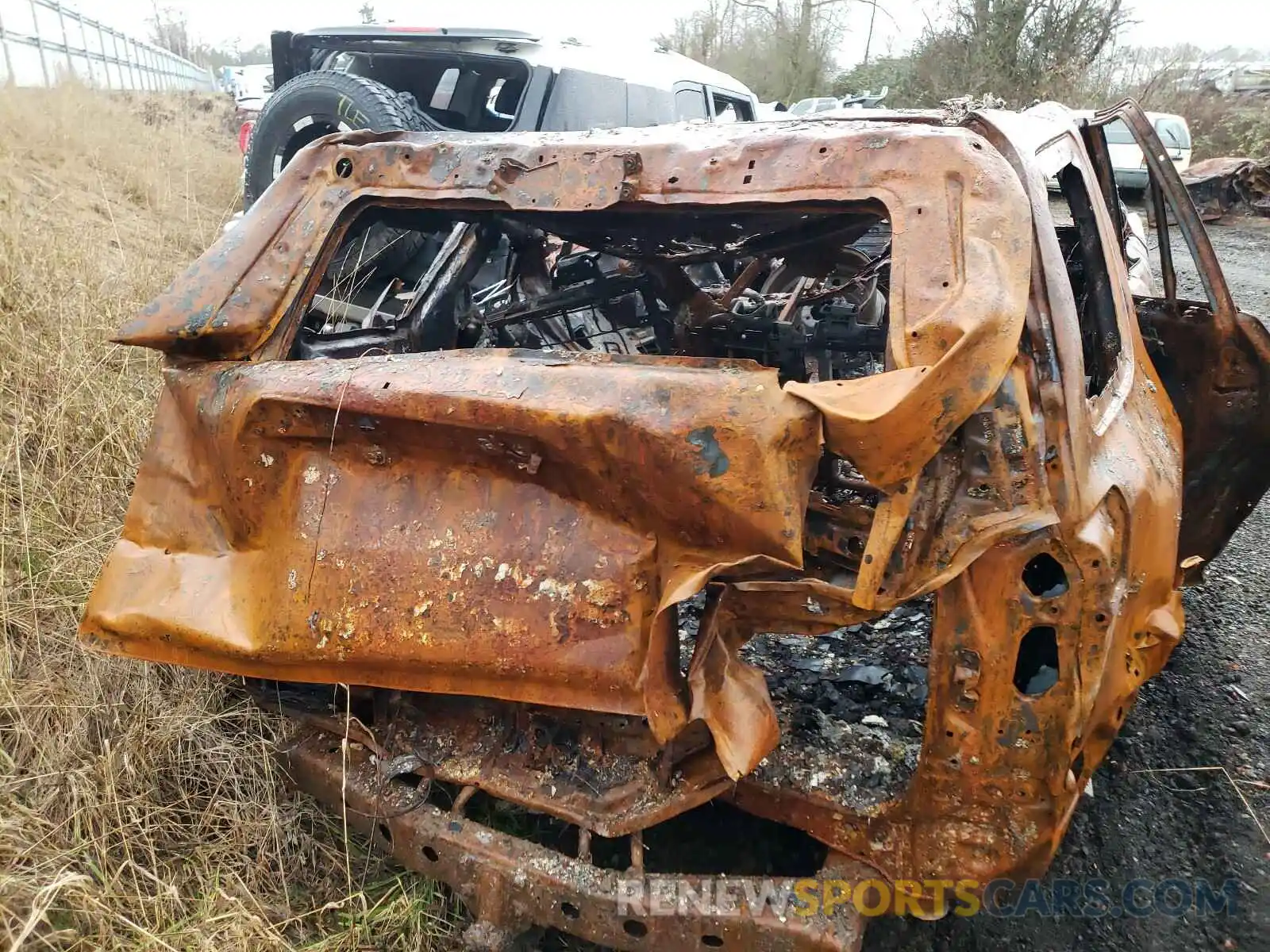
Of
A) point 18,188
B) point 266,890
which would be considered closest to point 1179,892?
point 266,890

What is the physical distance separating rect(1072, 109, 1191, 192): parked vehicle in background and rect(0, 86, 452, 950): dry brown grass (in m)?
8.34

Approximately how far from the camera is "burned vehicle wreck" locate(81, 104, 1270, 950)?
4.82ft

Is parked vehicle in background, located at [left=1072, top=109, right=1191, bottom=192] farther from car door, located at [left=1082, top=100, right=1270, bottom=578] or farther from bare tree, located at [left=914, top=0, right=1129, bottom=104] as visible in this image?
car door, located at [left=1082, top=100, right=1270, bottom=578]

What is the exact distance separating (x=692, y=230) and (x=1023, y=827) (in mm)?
1506

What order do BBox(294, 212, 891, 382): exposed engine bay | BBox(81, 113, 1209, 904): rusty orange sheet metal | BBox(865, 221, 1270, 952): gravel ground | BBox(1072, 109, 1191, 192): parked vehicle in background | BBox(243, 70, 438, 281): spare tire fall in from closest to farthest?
BBox(81, 113, 1209, 904): rusty orange sheet metal, BBox(865, 221, 1270, 952): gravel ground, BBox(294, 212, 891, 382): exposed engine bay, BBox(243, 70, 438, 281): spare tire, BBox(1072, 109, 1191, 192): parked vehicle in background

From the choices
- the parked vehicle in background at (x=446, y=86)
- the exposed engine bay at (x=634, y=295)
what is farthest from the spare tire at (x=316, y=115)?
the exposed engine bay at (x=634, y=295)

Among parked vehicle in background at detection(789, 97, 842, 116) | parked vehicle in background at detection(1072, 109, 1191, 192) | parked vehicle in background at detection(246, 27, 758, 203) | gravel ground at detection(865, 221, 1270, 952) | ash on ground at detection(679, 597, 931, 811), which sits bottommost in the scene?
gravel ground at detection(865, 221, 1270, 952)

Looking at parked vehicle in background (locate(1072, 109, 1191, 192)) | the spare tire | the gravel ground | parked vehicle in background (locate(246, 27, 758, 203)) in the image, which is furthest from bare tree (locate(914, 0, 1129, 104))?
the gravel ground

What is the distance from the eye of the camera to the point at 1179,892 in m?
1.96

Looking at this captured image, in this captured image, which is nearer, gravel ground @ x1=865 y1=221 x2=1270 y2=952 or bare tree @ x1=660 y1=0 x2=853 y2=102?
gravel ground @ x1=865 y1=221 x2=1270 y2=952

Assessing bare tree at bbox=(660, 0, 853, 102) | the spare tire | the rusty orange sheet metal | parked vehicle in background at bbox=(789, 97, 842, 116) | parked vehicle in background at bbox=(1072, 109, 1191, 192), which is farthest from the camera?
bare tree at bbox=(660, 0, 853, 102)

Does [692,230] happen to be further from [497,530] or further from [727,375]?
[497,530]

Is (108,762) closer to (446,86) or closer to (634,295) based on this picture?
(634,295)

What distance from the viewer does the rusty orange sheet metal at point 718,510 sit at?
4.77 feet
